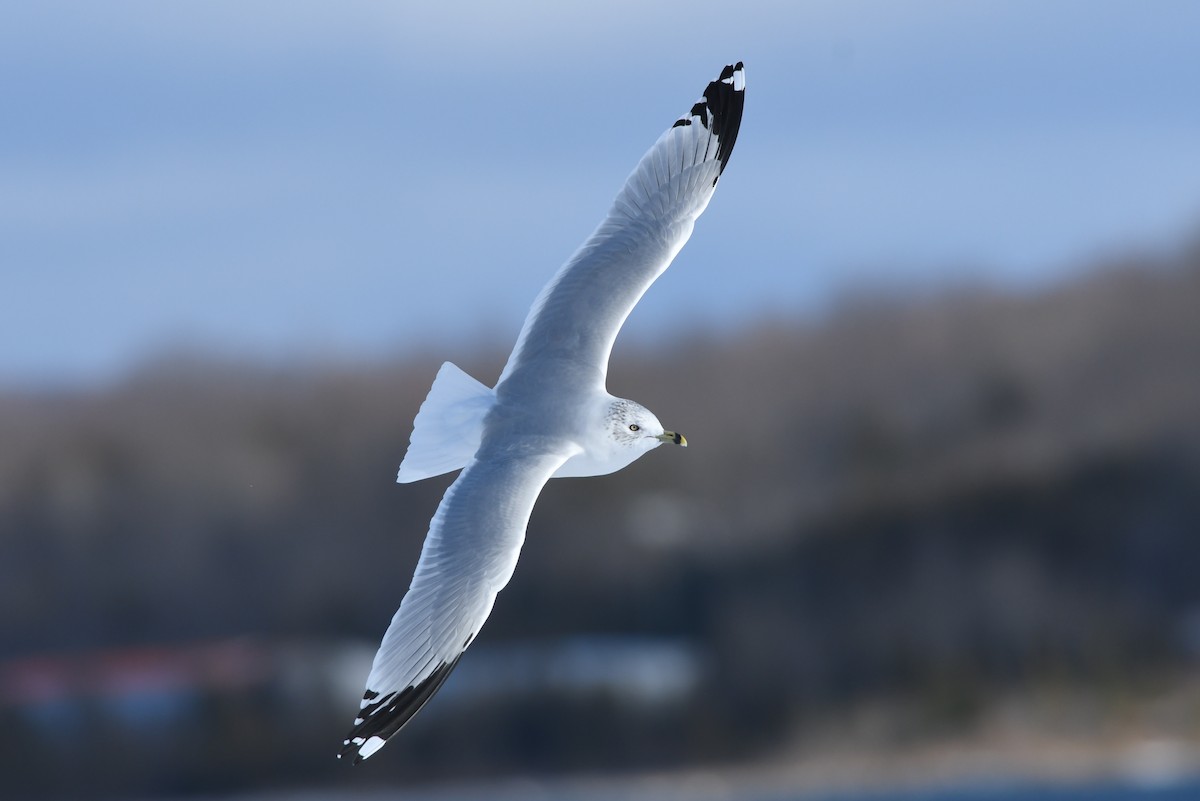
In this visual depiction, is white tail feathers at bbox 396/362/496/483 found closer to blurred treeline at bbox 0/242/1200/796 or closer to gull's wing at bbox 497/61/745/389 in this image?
gull's wing at bbox 497/61/745/389

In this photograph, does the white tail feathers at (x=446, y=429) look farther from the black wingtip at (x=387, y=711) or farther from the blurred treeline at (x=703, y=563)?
the blurred treeline at (x=703, y=563)

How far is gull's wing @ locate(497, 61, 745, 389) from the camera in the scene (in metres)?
7.31

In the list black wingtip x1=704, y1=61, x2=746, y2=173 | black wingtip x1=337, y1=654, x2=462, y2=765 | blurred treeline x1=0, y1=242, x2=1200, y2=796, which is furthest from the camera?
blurred treeline x1=0, y1=242, x2=1200, y2=796

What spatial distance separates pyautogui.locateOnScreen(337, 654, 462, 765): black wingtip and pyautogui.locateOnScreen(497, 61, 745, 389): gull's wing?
1.29 metres

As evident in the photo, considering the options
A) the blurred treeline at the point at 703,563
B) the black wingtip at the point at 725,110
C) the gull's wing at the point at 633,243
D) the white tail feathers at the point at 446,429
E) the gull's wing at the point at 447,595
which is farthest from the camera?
the blurred treeline at the point at 703,563

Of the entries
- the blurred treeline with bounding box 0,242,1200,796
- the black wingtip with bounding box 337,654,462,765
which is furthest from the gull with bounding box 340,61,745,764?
the blurred treeline with bounding box 0,242,1200,796

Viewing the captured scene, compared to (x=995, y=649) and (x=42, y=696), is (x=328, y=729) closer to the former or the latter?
(x=42, y=696)

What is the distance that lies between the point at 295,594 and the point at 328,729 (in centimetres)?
448

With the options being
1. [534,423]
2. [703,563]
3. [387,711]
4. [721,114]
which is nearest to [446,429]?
[534,423]

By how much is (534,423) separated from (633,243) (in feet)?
3.43

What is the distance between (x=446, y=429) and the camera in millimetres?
6984

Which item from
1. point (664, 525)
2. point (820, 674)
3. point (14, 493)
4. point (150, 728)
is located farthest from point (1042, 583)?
point (14, 493)

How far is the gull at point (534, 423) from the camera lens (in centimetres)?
643

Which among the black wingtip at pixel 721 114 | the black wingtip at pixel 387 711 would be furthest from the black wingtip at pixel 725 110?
the black wingtip at pixel 387 711
